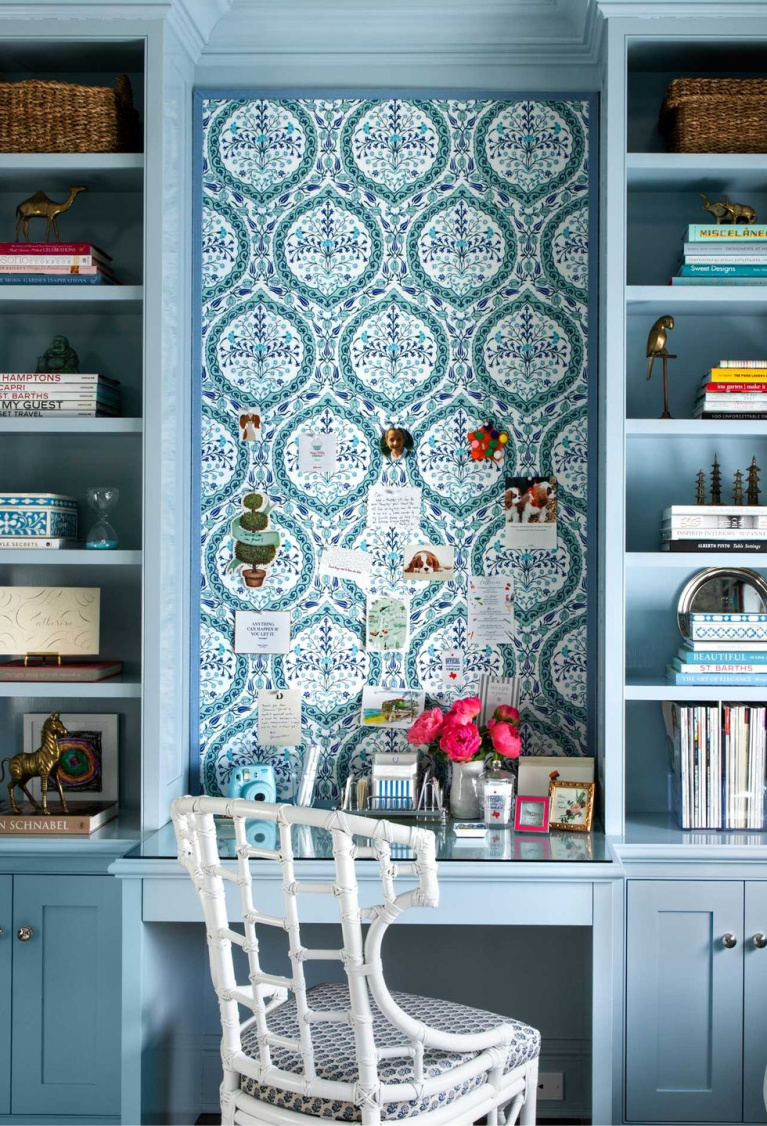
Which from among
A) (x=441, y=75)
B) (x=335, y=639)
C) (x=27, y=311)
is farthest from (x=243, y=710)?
(x=441, y=75)

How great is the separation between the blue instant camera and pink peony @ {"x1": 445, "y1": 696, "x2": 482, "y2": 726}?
1.54ft

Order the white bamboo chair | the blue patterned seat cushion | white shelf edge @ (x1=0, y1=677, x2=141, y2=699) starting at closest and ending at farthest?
the white bamboo chair, the blue patterned seat cushion, white shelf edge @ (x1=0, y1=677, x2=141, y2=699)

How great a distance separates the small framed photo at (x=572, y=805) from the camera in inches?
90.0

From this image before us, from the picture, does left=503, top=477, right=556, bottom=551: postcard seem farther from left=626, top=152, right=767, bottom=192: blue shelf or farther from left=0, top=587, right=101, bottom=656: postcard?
left=0, top=587, right=101, bottom=656: postcard

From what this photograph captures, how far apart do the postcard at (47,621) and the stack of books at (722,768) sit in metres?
1.49

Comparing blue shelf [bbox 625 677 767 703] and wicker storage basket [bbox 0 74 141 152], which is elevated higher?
wicker storage basket [bbox 0 74 141 152]

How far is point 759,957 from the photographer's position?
2.11m

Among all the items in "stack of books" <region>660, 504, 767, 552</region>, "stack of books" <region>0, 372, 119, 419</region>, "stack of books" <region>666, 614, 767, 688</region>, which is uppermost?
"stack of books" <region>0, 372, 119, 419</region>

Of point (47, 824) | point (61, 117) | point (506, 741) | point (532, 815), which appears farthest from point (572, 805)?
point (61, 117)

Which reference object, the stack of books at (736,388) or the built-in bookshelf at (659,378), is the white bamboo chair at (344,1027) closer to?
the built-in bookshelf at (659,378)

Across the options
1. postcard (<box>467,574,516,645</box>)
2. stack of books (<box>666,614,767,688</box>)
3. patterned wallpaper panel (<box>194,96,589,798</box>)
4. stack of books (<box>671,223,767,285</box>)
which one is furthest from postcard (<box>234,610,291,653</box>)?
stack of books (<box>671,223,767,285</box>)

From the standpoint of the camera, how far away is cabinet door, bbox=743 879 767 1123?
6.89 ft

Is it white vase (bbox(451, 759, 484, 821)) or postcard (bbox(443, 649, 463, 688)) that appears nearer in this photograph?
white vase (bbox(451, 759, 484, 821))

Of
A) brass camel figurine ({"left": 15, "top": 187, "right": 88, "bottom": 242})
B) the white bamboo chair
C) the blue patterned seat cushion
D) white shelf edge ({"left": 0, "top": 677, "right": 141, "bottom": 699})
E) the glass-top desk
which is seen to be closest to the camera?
the white bamboo chair
